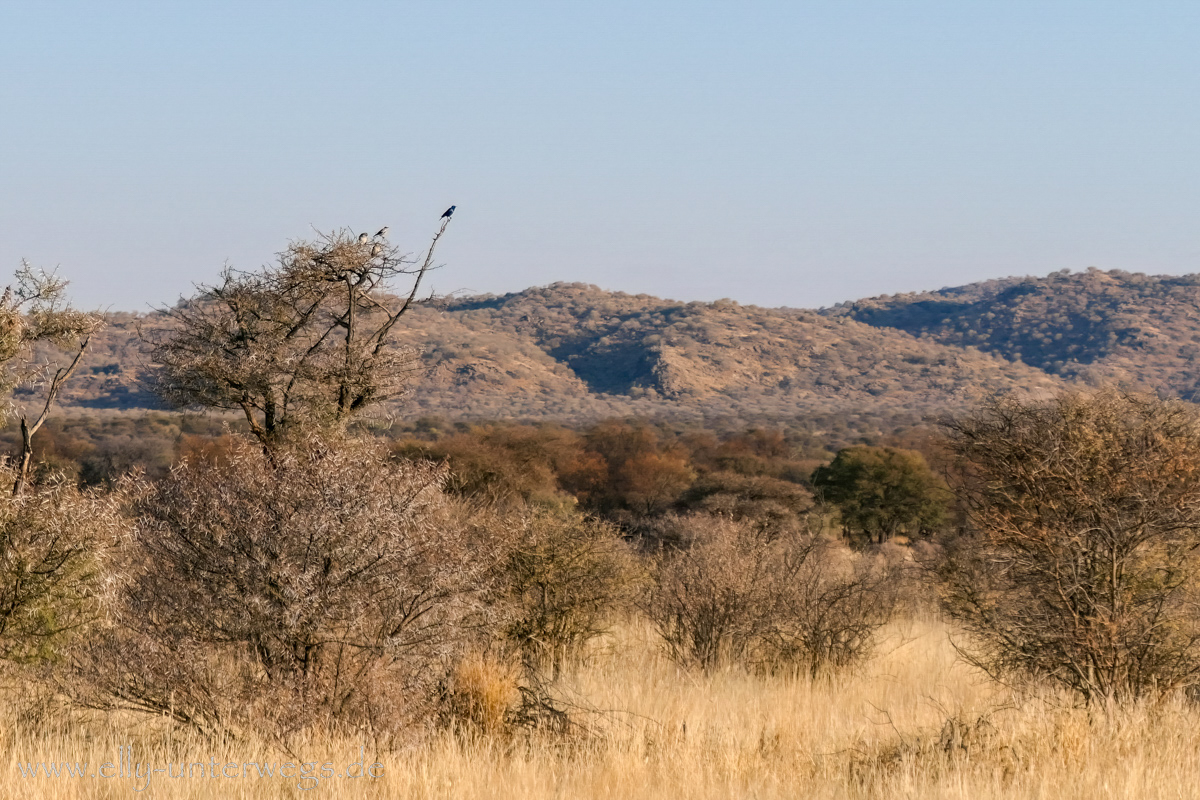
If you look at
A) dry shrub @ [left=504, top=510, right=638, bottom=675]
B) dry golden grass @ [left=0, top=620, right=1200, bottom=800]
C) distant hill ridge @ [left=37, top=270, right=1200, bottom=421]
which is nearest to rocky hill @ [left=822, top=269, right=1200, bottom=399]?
distant hill ridge @ [left=37, top=270, right=1200, bottom=421]

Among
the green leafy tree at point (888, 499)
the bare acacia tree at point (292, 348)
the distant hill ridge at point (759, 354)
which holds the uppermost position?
the distant hill ridge at point (759, 354)

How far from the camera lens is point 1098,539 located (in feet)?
32.0

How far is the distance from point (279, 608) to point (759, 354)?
380 ft

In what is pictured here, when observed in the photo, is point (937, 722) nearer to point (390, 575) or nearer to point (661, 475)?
point (390, 575)

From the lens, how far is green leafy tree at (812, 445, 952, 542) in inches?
1352

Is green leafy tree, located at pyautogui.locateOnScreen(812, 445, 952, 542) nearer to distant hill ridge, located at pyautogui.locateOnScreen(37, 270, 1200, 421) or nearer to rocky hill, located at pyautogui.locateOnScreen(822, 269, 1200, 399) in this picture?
distant hill ridge, located at pyautogui.locateOnScreen(37, 270, 1200, 421)

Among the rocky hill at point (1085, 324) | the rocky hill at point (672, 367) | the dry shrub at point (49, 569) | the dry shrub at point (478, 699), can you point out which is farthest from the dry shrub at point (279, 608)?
the rocky hill at point (1085, 324)

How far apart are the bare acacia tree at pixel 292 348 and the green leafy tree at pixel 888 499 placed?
21.7 m

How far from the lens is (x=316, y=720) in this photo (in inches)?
311

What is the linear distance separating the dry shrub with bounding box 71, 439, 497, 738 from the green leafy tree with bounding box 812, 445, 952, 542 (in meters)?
26.5

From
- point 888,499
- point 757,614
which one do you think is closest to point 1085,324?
point 888,499

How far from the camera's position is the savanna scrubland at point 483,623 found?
25.1 ft

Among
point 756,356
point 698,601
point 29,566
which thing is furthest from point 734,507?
point 756,356

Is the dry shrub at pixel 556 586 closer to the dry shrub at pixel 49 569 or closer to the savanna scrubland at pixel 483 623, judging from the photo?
the savanna scrubland at pixel 483 623
